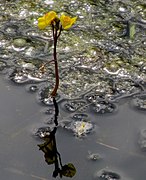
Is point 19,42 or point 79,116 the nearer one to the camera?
point 79,116

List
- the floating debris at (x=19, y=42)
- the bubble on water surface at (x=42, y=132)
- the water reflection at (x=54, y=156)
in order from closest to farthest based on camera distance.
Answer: the water reflection at (x=54, y=156) → the bubble on water surface at (x=42, y=132) → the floating debris at (x=19, y=42)

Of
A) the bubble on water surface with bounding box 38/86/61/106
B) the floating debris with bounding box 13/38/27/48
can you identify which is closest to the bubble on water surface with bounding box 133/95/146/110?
the bubble on water surface with bounding box 38/86/61/106

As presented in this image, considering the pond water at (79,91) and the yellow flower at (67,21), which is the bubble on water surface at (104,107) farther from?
the yellow flower at (67,21)

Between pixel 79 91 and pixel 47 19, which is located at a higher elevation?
pixel 47 19

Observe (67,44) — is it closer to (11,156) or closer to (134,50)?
(134,50)

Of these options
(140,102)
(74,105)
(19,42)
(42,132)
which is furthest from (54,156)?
(19,42)

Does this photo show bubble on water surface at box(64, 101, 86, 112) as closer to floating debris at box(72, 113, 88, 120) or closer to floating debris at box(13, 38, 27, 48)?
floating debris at box(72, 113, 88, 120)

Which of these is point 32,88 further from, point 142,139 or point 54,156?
point 142,139

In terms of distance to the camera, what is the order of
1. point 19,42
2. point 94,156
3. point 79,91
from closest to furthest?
point 94,156
point 79,91
point 19,42

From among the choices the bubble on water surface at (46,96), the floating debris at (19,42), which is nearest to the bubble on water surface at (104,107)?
the bubble on water surface at (46,96)
